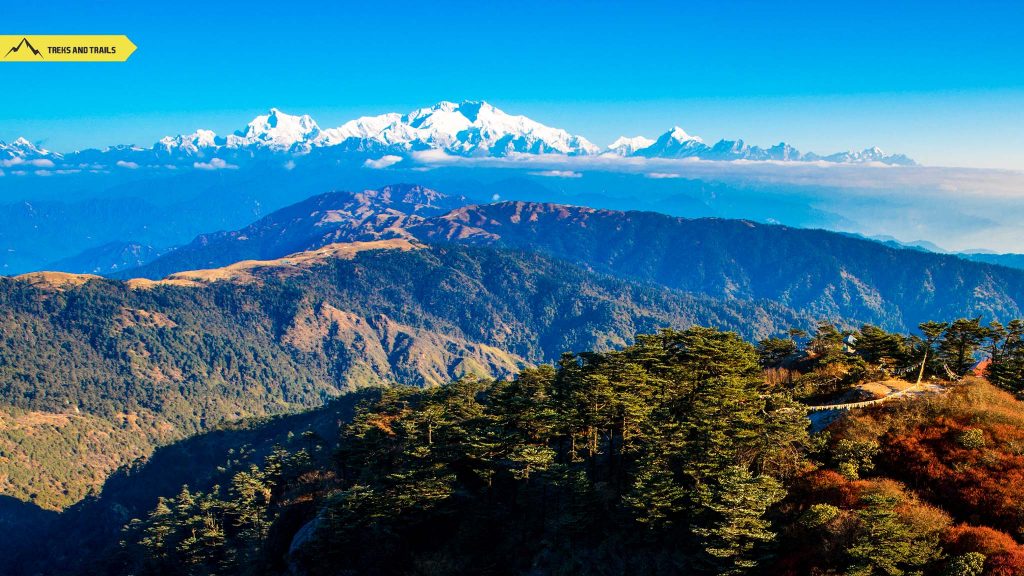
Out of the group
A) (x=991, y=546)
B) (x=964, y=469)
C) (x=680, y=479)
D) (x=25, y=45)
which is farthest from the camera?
(x=25, y=45)

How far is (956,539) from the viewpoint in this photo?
40.7m

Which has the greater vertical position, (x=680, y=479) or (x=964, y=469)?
(x=964, y=469)

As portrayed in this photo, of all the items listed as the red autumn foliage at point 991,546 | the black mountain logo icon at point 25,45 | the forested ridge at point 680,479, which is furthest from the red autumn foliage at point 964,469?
the black mountain logo icon at point 25,45

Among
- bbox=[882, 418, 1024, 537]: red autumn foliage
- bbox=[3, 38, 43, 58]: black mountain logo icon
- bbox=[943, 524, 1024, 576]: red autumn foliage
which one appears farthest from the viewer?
bbox=[3, 38, 43, 58]: black mountain logo icon

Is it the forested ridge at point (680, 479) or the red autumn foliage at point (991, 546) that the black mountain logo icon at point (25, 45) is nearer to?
the forested ridge at point (680, 479)

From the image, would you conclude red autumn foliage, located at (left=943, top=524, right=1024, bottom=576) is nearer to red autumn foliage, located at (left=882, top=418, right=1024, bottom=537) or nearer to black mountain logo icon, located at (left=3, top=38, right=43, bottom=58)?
red autumn foliage, located at (left=882, top=418, right=1024, bottom=537)

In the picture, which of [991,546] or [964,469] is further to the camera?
[964,469]

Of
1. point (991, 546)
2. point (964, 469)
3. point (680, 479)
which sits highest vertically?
point (964, 469)

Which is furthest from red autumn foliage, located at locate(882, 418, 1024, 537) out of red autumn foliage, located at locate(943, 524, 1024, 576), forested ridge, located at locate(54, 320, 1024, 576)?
red autumn foliage, located at locate(943, 524, 1024, 576)

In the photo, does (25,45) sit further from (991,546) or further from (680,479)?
(991,546)

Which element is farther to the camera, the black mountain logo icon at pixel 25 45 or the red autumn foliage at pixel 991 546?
the black mountain logo icon at pixel 25 45

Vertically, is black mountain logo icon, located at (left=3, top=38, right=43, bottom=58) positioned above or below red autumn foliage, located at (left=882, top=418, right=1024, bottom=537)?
above

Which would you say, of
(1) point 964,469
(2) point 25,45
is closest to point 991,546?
(1) point 964,469

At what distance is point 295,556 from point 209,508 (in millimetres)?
73109
